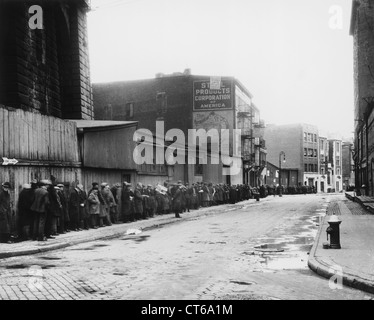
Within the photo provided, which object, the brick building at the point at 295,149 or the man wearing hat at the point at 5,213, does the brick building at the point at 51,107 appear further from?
the brick building at the point at 295,149

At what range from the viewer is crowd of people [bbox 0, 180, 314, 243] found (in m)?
13.2

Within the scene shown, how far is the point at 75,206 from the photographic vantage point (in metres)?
16.0

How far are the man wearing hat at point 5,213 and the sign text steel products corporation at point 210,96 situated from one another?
40593mm

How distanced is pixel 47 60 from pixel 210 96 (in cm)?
3221

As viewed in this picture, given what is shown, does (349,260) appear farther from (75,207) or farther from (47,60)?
(47,60)

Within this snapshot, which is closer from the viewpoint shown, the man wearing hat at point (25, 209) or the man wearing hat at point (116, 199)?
the man wearing hat at point (25, 209)

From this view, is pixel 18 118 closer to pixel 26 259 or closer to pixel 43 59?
pixel 26 259

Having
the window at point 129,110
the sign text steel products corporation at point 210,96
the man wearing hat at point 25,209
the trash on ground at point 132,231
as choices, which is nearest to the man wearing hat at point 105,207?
the trash on ground at point 132,231

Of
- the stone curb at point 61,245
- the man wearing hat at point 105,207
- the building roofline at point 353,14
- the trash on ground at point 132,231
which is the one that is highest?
the building roofline at point 353,14

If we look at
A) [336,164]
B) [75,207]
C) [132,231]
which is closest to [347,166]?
[336,164]

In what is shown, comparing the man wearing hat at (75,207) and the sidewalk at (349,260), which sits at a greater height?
the man wearing hat at (75,207)

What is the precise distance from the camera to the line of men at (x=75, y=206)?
13234mm

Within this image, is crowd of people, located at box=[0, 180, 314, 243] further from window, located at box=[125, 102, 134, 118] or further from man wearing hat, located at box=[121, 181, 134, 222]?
window, located at box=[125, 102, 134, 118]

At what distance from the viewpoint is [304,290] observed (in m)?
7.34
